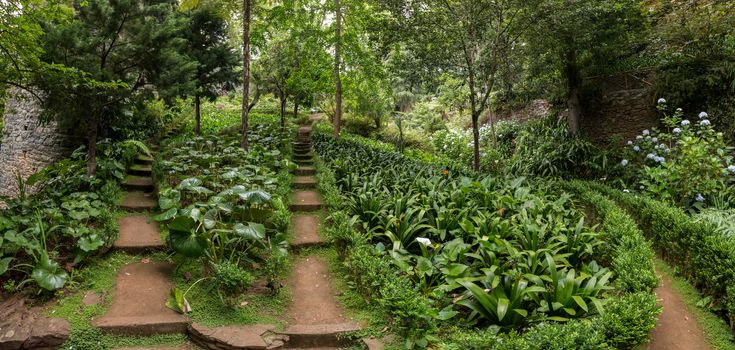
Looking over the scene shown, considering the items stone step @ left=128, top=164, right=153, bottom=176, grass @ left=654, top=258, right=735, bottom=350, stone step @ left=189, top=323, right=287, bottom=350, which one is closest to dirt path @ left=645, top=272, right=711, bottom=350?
grass @ left=654, top=258, right=735, bottom=350

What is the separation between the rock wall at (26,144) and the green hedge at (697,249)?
33.7 ft

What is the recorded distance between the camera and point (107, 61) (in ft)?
20.2

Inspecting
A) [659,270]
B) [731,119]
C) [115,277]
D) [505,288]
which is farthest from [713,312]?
[731,119]

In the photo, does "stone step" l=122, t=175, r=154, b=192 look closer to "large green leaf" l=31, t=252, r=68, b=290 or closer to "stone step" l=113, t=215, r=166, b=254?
"stone step" l=113, t=215, r=166, b=254

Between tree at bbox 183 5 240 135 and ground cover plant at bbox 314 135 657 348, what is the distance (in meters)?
5.55

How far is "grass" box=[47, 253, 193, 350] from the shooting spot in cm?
359

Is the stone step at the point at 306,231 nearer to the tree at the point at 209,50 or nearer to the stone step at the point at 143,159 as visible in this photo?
the stone step at the point at 143,159

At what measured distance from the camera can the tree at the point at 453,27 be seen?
8.35m

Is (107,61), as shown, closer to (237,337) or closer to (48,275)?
(48,275)

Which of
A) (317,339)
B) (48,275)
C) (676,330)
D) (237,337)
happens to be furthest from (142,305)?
(676,330)

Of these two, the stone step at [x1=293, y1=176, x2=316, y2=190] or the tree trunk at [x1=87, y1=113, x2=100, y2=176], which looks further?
the stone step at [x1=293, y1=176, x2=316, y2=190]

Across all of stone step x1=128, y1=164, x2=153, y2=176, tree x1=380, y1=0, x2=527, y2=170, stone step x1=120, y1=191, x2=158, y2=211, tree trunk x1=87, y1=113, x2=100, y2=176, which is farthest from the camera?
tree x1=380, y1=0, x2=527, y2=170

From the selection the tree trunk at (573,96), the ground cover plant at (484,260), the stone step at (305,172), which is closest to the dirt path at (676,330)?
the ground cover plant at (484,260)

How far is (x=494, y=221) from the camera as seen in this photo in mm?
5020
